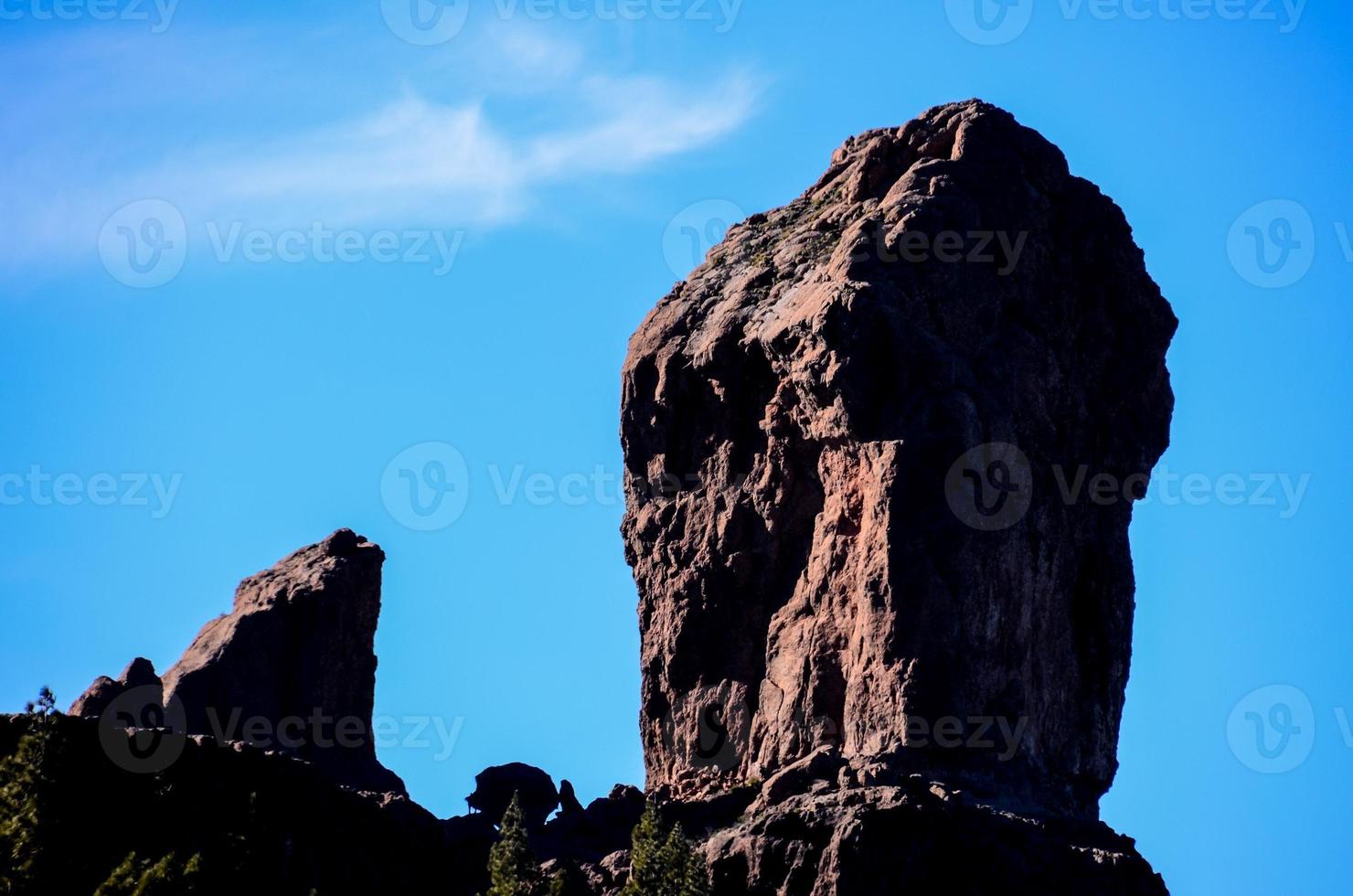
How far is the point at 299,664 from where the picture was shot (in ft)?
399

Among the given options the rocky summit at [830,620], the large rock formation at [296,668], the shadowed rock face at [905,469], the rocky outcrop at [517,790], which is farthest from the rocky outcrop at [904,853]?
A: the large rock formation at [296,668]

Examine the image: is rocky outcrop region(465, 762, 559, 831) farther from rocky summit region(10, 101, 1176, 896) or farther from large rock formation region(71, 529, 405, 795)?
large rock formation region(71, 529, 405, 795)

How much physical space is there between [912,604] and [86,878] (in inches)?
1035

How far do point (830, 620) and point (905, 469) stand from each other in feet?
17.7

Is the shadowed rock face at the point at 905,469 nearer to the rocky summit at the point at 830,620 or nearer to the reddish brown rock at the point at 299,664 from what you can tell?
the rocky summit at the point at 830,620

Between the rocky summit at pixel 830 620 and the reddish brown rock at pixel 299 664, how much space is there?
145 mm

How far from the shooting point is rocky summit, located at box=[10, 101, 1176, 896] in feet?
312

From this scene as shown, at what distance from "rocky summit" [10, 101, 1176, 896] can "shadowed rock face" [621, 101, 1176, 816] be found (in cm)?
12

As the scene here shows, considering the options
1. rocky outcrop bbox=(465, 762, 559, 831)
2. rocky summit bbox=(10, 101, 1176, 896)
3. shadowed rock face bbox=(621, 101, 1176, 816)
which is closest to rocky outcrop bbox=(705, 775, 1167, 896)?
rocky summit bbox=(10, 101, 1176, 896)

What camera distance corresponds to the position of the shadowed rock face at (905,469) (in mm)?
102750

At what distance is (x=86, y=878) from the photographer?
90250mm

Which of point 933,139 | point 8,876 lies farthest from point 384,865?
point 933,139

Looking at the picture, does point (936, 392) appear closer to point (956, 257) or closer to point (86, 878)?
point (956, 257)

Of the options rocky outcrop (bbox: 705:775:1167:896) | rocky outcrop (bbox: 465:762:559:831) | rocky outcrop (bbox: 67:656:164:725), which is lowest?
rocky outcrop (bbox: 705:775:1167:896)
